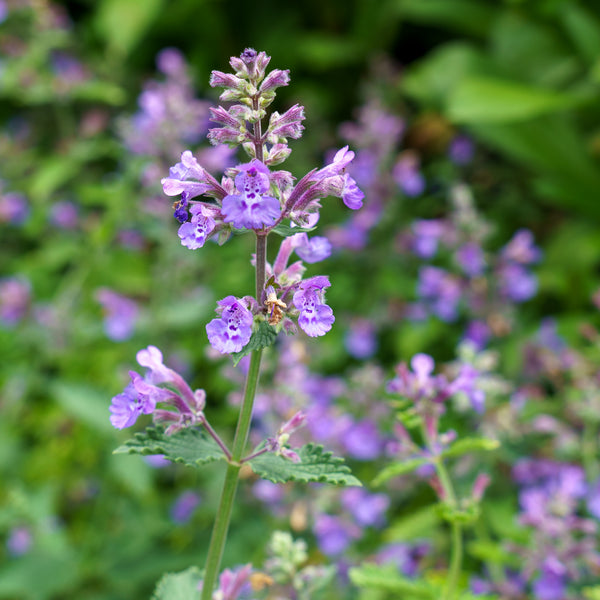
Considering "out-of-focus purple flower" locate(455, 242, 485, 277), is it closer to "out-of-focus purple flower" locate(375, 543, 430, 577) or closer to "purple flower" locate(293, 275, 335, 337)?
"out-of-focus purple flower" locate(375, 543, 430, 577)

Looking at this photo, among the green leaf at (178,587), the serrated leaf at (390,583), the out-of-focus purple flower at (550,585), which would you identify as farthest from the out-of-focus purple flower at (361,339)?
the green leaf at (178,587)

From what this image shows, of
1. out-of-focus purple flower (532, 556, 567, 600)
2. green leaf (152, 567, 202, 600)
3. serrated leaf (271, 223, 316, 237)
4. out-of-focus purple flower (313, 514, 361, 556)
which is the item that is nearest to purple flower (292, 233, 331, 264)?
serrated leaf (271, 223, 316, 237)

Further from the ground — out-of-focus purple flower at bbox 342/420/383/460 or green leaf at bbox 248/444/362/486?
out-of-focus purple flower at bbox 342/420/383/460

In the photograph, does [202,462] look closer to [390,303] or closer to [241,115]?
[241,115]

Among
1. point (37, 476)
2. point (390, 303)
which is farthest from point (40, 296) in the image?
point (390, 303)

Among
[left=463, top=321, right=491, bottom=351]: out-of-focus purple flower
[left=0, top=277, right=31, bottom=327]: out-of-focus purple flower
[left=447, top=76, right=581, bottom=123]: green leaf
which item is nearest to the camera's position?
[left=463, top=321, right=491, bottom=351]: out-of-focus purple flower

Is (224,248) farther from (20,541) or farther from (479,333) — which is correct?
(20,541)

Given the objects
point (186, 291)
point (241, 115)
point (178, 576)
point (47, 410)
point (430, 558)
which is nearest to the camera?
point (241, 115)

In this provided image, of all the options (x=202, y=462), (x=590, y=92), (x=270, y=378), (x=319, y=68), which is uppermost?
(x=319, y=68)
